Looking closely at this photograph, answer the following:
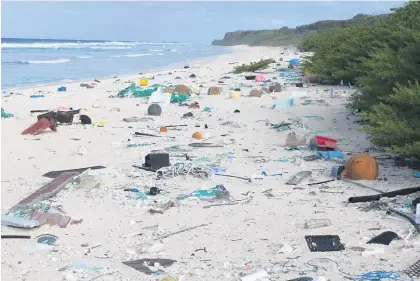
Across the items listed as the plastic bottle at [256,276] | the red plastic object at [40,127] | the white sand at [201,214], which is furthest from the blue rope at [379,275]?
the red plastic object at [40,127]

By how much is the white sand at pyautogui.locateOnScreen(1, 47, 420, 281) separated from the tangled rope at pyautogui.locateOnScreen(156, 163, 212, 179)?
0.31ft

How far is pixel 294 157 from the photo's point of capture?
20.5ft

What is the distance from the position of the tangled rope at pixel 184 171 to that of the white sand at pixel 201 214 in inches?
3.7

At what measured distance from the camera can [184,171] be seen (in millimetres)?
5566

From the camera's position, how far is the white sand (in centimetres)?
341

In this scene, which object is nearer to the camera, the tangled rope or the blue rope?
the blue rope

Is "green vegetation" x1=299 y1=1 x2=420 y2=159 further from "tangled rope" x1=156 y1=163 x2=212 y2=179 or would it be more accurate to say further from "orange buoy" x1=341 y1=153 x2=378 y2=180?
"tangled rope" x1=156 y1=163 x2=212 y2=179

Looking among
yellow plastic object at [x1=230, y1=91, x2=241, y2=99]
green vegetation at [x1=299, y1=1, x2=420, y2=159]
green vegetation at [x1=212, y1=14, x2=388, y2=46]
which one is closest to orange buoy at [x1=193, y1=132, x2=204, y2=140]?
green vegetation at [x1=299, y1=1, x2=420, y2=159]

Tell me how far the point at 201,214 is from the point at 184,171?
1.23 metres

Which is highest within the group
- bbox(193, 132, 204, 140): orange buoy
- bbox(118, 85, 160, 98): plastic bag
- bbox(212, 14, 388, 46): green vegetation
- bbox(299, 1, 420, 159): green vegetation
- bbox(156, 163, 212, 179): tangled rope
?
bbox(212, 14, 388, 46): green vegetation

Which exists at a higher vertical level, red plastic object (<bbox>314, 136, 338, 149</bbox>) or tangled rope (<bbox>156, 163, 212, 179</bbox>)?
red plastic object (<bbox>314, 136, 338, 149</bbox>)

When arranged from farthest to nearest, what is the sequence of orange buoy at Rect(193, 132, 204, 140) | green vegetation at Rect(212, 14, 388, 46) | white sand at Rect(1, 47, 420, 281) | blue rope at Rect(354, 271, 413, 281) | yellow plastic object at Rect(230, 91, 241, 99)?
green vegetation at Rect(212, 14, 388, 46)
yellow plastic object at Rect(230, 91, 241, 99)
orange buoy at Rect(193, 132, 204, 140)
white sand at Rect(1, 47, 420, 281)
blue rope at Rect(354, 271, 413, 281)

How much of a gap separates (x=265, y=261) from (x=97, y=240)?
50.6 inches

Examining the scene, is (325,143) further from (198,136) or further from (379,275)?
(379,275)
